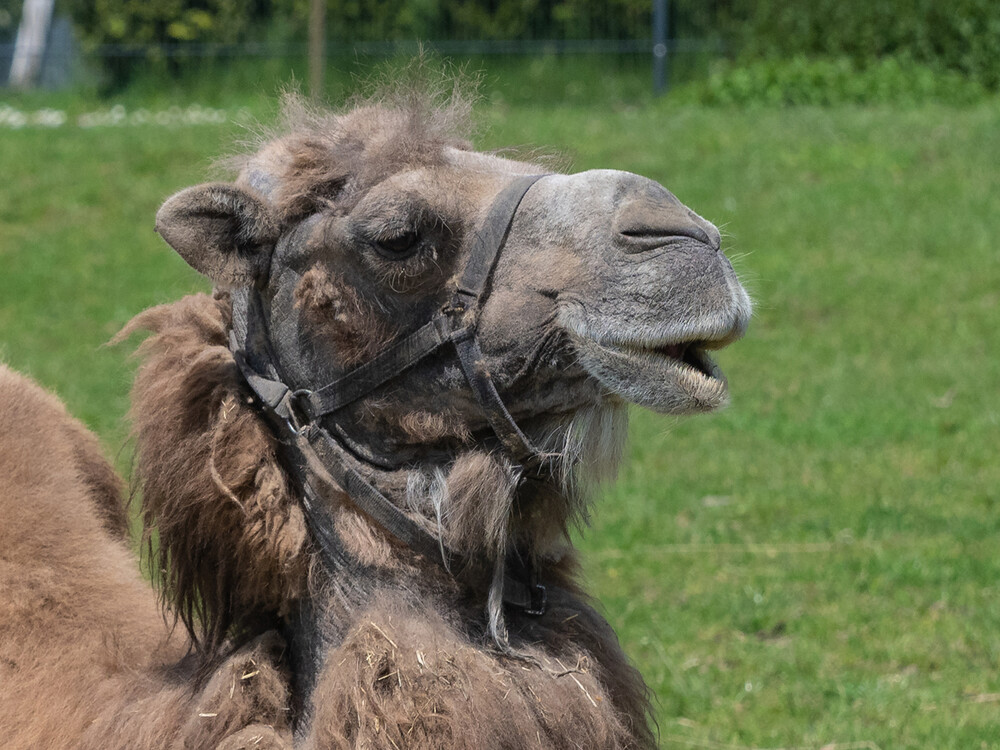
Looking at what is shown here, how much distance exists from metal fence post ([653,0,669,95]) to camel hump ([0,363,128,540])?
15374 mm

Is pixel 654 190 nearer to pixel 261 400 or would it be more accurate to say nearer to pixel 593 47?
pixel 261 400

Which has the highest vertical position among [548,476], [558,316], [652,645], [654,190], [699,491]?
[654,190]

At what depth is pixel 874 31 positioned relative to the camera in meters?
17.9

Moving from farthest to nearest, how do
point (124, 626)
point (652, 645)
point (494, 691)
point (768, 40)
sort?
point (768, 40), point (652, 645), point (124, 626), point (494, 691)

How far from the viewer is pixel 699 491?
755cm

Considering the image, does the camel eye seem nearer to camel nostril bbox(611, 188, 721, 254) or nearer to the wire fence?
camel nostril bbox(611, 188, 721, 254)

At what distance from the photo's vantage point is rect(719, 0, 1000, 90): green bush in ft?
56.5

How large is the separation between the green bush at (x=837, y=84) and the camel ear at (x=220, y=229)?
15.2m

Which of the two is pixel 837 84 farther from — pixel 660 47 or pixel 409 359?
pixel 409 359

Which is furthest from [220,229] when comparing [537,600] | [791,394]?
[791,394]

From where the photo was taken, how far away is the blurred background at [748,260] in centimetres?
517

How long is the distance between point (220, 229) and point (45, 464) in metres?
1.05

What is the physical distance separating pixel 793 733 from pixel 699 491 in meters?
3.13

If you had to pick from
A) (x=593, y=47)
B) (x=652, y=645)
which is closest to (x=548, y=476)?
(x=652, y=645)
